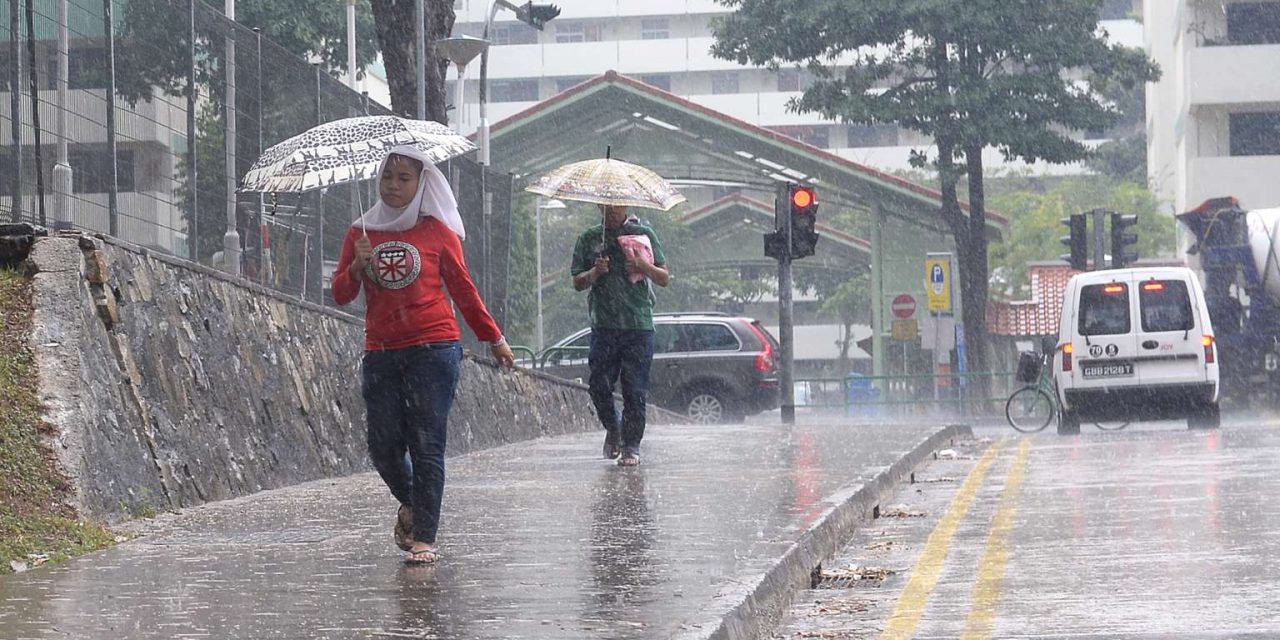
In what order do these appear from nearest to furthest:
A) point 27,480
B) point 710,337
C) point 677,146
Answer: point 27,480 < point 710,337 < point 677,146

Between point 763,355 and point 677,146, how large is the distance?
15.4 m

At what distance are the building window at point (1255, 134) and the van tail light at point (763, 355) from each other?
96.5ft

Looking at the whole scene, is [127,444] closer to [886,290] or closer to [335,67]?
[335,67]

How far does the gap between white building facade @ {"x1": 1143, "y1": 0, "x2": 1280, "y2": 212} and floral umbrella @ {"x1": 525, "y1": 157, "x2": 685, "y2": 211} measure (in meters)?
41.5

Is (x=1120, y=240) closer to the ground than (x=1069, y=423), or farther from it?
farther from it

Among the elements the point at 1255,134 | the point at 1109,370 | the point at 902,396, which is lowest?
the point at 902,396

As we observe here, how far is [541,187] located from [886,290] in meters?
36.2

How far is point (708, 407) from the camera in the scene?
93.4 feet

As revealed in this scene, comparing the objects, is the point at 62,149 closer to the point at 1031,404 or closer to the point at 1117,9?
the point at 1031,404

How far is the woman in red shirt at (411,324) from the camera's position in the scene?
7.96m

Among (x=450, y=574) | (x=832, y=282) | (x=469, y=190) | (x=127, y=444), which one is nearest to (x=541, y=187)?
(x=127, y=444)

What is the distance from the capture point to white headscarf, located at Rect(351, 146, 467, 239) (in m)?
8.01

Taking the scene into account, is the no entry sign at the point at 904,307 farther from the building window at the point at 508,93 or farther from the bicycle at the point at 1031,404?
the building window at the point at 508,93

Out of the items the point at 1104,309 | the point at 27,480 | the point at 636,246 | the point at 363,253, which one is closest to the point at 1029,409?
the point at 1104,309
